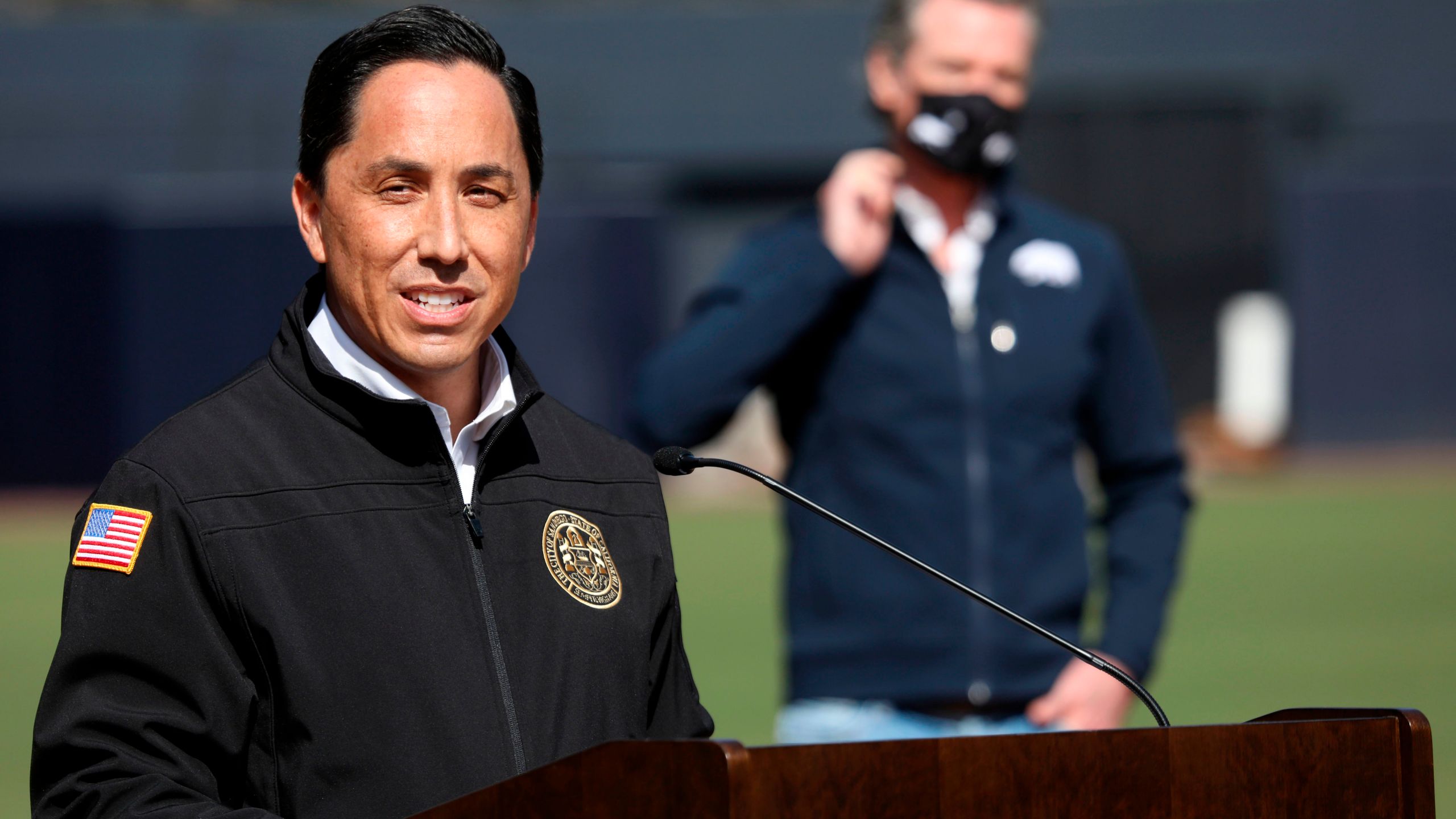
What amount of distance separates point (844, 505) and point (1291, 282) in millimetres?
20729

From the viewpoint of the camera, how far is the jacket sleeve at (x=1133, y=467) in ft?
11.1

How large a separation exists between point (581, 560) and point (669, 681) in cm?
23

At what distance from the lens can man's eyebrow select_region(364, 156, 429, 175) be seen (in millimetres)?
1948

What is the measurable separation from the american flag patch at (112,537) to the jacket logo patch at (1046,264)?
1.92 metres

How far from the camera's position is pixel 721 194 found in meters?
23.2

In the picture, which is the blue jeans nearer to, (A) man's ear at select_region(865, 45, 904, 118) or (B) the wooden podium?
(A) man's ear at select_region(865, 45, 904, 118)

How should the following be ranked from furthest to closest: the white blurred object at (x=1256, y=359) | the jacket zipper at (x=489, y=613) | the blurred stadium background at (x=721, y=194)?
the white blurred object at (x=1256, y=359) < the blurred stadium background at (x=721, y=194) < the jacket zipper at (x=489, y=613)

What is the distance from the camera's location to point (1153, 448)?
348 centimetres

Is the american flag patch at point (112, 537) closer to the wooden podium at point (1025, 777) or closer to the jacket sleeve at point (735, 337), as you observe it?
the wooden podium at point (1025, 777)

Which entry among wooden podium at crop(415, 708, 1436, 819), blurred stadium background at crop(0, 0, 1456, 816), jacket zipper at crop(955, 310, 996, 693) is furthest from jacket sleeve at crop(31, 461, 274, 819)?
blurred stadium background at crop(0, 0, 1456, 816)

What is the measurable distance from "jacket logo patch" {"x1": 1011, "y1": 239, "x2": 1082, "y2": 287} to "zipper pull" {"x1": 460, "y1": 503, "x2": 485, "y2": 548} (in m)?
1.62

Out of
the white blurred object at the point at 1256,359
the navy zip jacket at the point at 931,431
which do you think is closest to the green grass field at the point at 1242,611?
the navy zip jacket at the point at 931,431

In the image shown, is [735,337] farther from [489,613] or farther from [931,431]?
[489,613]

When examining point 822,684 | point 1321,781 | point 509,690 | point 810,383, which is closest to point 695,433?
point 810,383
